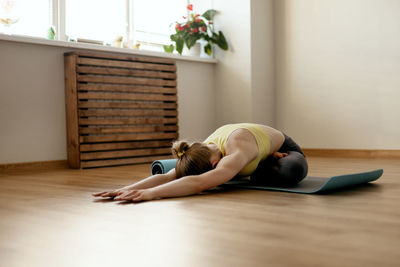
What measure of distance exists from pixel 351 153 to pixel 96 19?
2958 mm

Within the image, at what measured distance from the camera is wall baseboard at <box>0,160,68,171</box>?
12.8ft

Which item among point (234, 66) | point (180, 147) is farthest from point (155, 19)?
point (180, 147)

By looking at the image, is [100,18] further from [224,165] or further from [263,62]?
[224,165]

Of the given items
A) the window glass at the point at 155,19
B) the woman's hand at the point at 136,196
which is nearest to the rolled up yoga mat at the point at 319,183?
the woman's hand at the point at 136,196

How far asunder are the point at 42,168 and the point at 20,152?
244 mm

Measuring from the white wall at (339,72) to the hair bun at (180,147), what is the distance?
2883 mm

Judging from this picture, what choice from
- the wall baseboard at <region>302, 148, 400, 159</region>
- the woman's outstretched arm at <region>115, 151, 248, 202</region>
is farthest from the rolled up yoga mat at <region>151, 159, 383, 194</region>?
the wall baseboard at <region>302, 148, 400, 159</region>

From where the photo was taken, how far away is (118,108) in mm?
A: 4582

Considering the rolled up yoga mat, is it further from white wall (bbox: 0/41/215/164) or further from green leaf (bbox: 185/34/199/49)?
green leaf (bbox: 185/34/199/49)

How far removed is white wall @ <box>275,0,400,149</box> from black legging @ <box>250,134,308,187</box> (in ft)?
7.39

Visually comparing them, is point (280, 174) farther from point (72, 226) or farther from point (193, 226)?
point (72, 226)

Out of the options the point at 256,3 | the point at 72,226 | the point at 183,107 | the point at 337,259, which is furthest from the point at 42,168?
the point at 337,259

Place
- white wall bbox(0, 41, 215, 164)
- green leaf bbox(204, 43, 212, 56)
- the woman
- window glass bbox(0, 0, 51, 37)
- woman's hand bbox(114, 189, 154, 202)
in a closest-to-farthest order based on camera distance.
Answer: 1. woman's hand bbox(114, 189, 154, 202)
2. the woman
3. white wall bbox(0, 41, 215, 164)
4. window glass bbox(0, 0, 51, 37)
5. green leaf bbox(204, 43, 212, 56)

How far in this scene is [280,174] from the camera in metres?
2.64
